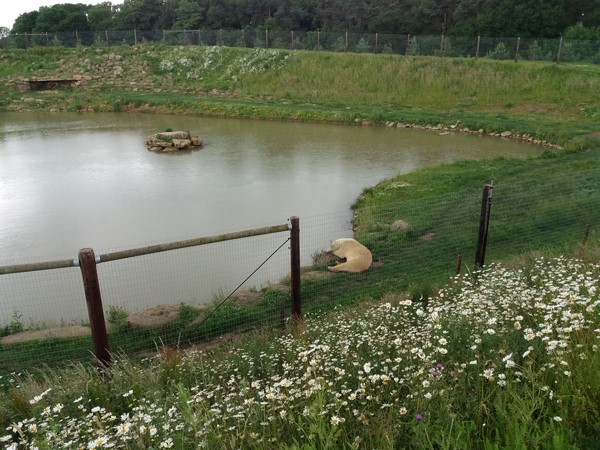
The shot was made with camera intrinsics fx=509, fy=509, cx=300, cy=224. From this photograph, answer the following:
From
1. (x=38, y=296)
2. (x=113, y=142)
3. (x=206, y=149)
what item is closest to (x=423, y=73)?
(x=206, y=149)

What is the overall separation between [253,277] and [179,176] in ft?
28.3

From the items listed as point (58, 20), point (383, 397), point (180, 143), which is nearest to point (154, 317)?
point (383, 397)

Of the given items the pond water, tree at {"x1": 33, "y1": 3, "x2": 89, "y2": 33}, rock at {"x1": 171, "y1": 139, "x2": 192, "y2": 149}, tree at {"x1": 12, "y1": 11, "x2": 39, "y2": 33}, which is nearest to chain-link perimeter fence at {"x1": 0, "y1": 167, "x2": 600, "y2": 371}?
the pond water

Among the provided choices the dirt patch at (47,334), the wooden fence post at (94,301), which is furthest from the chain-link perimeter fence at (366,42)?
Result: the wooden fence post at (94,301)

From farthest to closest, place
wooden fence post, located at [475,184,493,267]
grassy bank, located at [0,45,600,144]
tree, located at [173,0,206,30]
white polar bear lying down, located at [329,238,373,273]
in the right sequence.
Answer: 1. tree, located at [173,0,206,30]
2. grassy bank, located at [0,45,600,144]
3. white polar bear lying down, located at [329,238,373,273]
4. wooden fence post, located at [475,184,493,267]

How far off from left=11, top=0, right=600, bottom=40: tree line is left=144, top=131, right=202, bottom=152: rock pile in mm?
31812

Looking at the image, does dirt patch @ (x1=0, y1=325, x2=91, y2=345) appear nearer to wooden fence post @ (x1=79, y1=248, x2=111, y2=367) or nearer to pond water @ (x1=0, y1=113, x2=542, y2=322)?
pond water @ (x1=0, y1=113, x2=542, y2=322)

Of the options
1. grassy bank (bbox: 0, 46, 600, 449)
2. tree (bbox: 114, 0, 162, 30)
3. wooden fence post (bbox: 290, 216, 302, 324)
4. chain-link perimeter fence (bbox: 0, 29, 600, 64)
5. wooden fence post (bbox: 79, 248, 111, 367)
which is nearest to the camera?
grassy bank (bbox: 0, 46, 600, 449)

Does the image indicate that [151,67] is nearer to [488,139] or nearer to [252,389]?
[488,139]

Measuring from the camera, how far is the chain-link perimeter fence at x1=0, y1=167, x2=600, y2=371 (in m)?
6.60

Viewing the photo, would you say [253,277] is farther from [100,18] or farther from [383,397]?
[100,18]

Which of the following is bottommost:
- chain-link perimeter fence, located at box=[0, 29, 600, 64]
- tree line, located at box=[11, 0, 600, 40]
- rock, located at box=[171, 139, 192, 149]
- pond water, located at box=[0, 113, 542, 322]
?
pond water, located at box=[0, 113, 542, 322]

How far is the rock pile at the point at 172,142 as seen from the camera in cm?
2058

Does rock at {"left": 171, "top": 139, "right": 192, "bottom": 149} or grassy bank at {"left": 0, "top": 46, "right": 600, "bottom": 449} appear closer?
grassy bank at {"left": 0, "top": 46, "right": 600, "bottom": 449}
